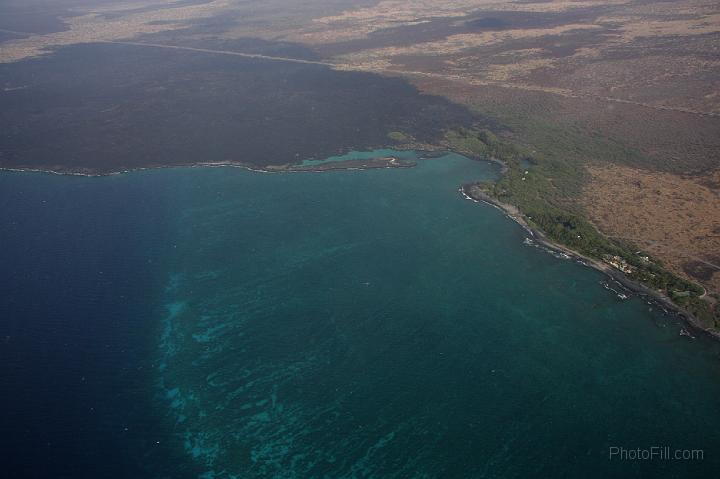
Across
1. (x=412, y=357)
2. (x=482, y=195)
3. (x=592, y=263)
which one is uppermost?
(x=482, y=195)

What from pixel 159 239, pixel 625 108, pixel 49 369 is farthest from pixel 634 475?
pixel 625 108

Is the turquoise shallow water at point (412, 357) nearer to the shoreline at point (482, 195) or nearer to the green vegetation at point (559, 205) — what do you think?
the shoreline at point (482, 195)

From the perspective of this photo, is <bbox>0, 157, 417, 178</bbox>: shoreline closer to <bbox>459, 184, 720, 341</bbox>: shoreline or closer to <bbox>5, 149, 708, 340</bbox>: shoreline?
<bbox>5, 149, 708, 340</bbox>: shoreline

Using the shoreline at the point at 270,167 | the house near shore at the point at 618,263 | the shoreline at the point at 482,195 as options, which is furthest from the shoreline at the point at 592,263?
the shoreline at the point at 270,167

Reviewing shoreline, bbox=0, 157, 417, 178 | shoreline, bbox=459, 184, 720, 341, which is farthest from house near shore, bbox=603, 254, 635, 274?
shoreline, bbox=0, 157, 417, 178

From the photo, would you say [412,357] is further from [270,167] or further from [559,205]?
[270,167]

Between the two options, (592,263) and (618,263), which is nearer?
(618,263)

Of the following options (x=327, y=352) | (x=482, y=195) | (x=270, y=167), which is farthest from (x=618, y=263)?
(x=270, y=167)
